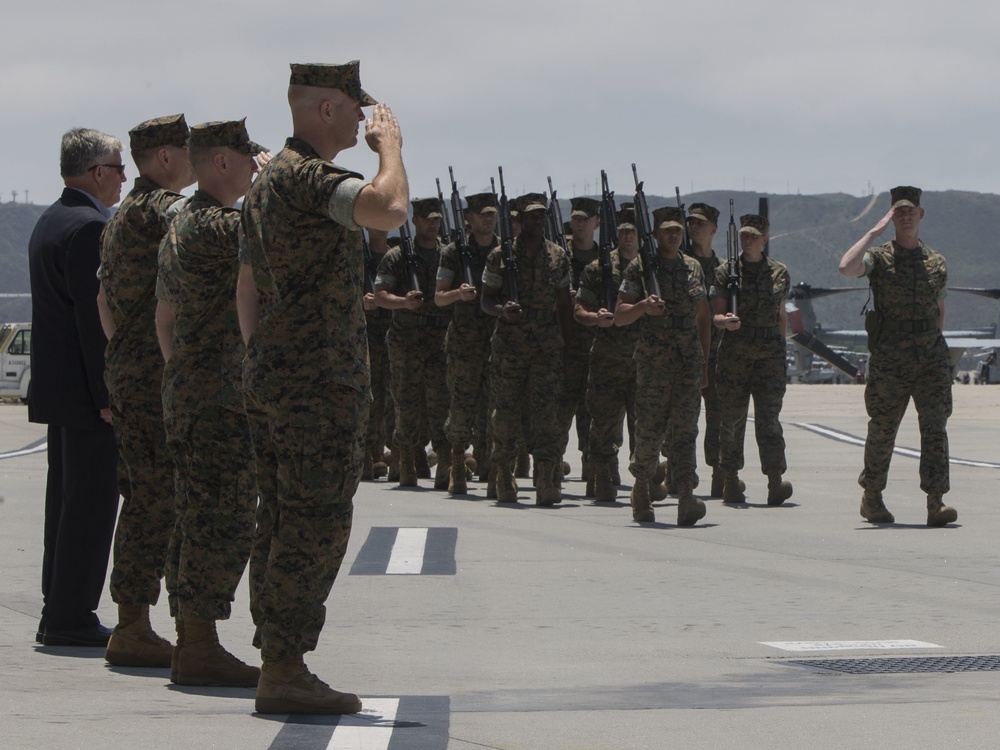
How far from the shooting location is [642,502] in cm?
1165

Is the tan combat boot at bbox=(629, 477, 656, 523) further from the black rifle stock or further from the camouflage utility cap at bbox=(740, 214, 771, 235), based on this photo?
the camouflage utility cap at bbox=(740, 214, 771, 235)

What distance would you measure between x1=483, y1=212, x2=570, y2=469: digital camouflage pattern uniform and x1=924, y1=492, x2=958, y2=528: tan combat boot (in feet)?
9.40

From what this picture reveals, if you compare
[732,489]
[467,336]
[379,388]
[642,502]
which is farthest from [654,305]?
[379,388]

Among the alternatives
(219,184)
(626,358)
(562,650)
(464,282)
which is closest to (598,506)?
(626,358)

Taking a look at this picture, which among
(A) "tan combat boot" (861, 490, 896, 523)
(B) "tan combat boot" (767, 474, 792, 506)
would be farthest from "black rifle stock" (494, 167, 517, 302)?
(A) "tan combat boot" (861, 490, 896, 523)

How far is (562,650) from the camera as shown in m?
6.56

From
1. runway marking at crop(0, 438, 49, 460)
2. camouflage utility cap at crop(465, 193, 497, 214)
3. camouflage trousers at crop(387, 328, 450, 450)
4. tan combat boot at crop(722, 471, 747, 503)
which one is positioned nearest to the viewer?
tan combat boot at crop(722, 471, 747, 503)

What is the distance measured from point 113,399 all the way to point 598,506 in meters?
7.20

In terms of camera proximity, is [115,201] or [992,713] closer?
[992,713]

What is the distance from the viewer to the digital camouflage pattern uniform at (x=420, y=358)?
1467cm

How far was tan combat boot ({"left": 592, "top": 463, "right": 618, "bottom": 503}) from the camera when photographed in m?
13.3

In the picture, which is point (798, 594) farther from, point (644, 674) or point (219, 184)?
point (219, 184)

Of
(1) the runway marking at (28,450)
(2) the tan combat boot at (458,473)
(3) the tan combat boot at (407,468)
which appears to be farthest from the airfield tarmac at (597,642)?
(1) the runway marking at (28,450)

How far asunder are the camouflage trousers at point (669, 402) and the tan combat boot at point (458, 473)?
8.71ft
